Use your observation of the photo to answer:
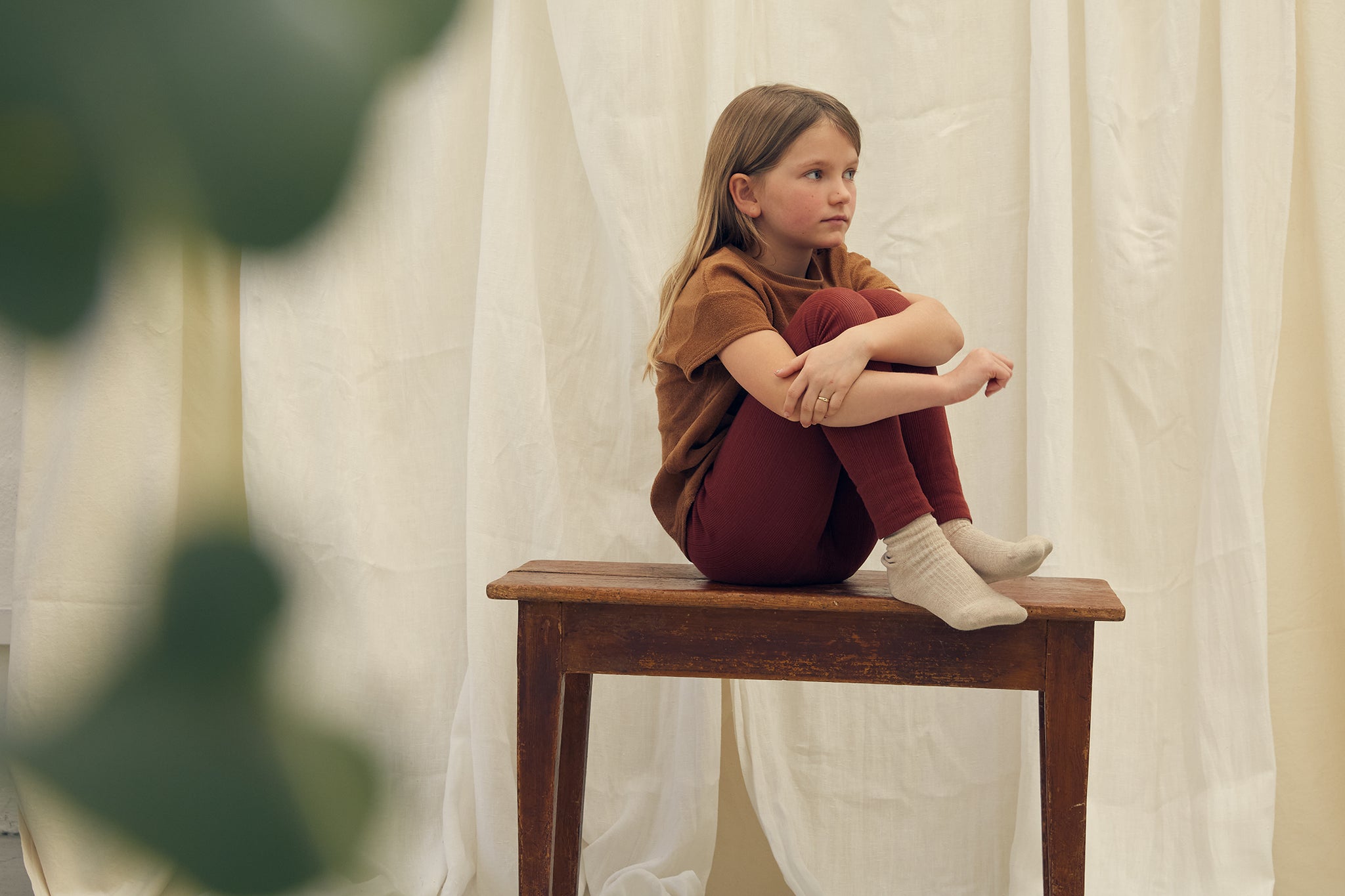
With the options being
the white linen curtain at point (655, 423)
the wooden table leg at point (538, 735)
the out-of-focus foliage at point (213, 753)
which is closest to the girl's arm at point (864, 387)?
the wooden table leg at point (538, 735)

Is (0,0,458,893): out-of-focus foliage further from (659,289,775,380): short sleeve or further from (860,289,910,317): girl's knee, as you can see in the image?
(860,289,910,317): girl's knee

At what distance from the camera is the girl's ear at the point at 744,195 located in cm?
104

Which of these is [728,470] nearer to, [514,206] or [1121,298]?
[514,206]

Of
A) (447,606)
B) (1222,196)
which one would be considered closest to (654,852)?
(447,606)

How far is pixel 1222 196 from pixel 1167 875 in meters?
0.80

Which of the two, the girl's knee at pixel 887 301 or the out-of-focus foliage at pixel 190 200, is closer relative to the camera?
the out-of-focus foliage at pixel 190 200

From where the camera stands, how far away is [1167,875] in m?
1.28

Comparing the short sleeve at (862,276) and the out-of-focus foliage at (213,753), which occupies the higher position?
the short sleeve at (862,276)

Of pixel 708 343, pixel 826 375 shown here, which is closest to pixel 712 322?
pixel 708 343

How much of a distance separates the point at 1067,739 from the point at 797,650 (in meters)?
0.23

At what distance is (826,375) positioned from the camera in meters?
0.87

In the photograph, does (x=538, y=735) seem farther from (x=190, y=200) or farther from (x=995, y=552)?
(x=190, y=200)

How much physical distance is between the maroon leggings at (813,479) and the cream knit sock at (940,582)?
0.09 feet

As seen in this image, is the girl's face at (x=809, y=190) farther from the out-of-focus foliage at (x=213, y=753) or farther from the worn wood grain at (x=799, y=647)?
the out-of-focus foliage at (x=213, y=753)
